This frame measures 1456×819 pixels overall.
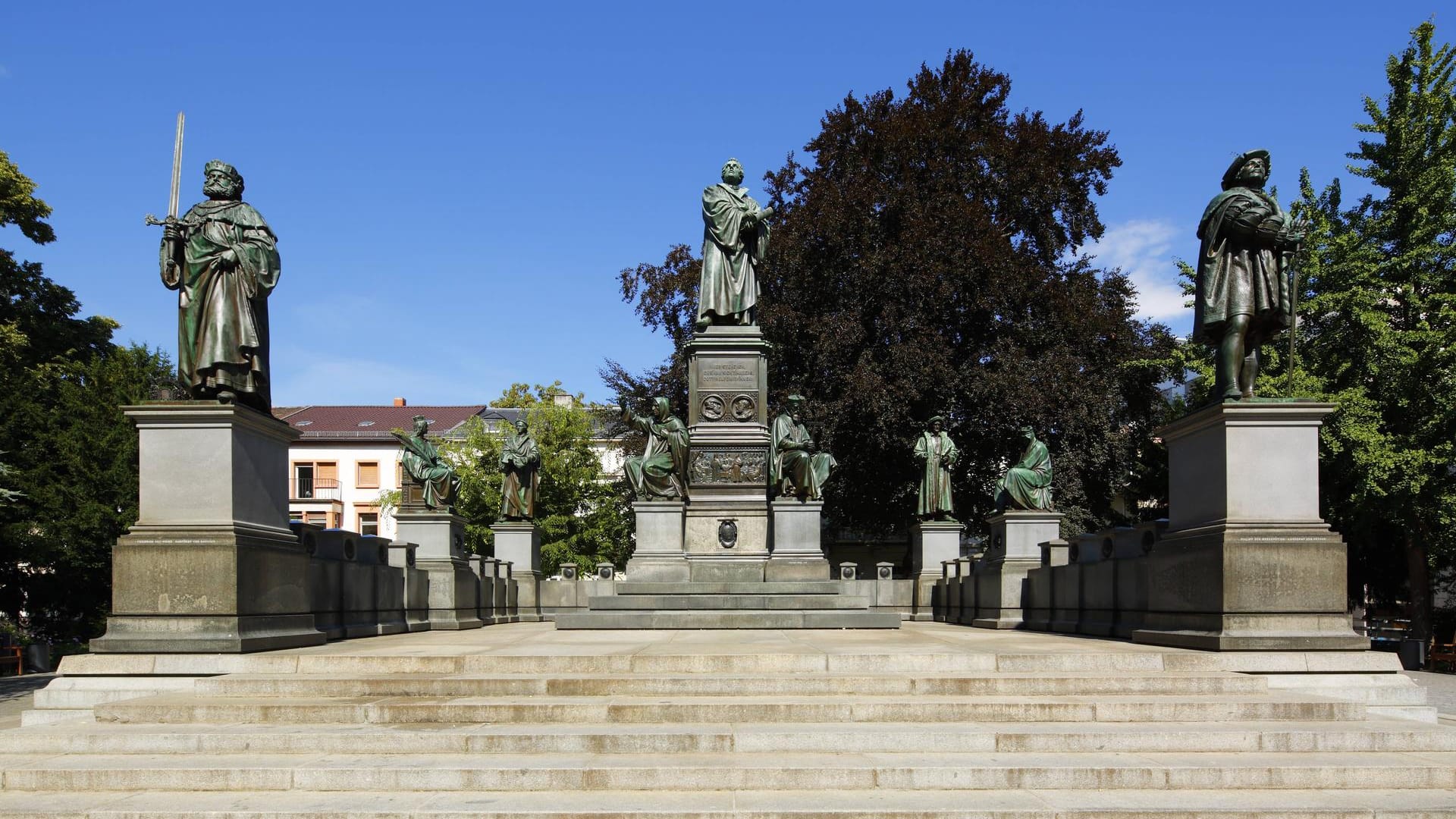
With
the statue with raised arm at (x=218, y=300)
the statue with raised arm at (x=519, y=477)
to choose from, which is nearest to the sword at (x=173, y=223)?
the statue with raised arm at (x=218, y=300)

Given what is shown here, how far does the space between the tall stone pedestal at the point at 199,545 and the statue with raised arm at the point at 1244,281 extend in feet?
26.3

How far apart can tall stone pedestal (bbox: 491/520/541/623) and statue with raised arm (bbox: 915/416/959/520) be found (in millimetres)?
7989

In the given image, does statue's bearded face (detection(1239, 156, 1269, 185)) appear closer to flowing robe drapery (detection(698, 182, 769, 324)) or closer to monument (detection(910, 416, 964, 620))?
flowing robe drapery (detection(698, 182, 769, 324))

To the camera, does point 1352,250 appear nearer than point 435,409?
Yes

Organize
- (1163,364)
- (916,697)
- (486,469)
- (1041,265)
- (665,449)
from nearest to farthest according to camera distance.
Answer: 1. (916,697)
2. (665,449)
3. (1163,364)
4. (1041,265)
5. (486,469)

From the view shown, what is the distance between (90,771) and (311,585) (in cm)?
460

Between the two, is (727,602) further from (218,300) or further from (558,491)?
(558,491)

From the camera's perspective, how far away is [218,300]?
31.1 ft

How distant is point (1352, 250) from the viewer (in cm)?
2441

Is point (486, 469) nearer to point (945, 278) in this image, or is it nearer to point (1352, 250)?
point (945, 278)

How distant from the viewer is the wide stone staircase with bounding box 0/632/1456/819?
5.84m

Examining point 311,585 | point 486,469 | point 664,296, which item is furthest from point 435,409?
point 311,585

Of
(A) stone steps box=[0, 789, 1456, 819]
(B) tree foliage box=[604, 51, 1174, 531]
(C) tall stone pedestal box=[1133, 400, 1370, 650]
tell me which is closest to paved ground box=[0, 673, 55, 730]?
(A) stone steps box=[0, 789, 1456, 819]

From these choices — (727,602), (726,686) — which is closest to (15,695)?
(727,602)
